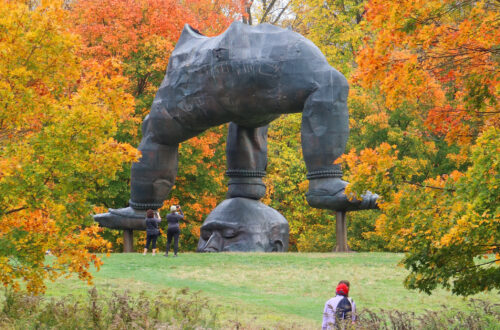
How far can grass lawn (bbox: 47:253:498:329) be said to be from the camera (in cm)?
930

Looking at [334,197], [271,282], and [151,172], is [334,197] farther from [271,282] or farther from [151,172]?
[151,172]

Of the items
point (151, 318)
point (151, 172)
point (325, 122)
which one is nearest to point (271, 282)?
point (151, 318)

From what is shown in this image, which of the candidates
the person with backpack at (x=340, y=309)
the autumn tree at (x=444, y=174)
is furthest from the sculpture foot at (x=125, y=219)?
the person with backpack at (x=340, y=309)

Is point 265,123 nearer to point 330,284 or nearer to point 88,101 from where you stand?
point 330,284

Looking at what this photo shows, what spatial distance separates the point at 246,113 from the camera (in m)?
15.2

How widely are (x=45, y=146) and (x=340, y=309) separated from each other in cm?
332

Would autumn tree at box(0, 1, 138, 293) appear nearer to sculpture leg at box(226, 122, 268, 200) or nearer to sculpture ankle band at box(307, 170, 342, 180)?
sculpture ankle band at box(307, 170, 342, 180)

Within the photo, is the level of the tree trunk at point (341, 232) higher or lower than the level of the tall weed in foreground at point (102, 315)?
higher

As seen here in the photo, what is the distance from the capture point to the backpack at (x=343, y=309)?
22.7 ft

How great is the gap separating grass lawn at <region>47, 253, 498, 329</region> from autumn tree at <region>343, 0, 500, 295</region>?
1662mm

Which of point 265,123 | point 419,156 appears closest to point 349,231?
point 419,156

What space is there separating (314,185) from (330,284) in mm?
4221

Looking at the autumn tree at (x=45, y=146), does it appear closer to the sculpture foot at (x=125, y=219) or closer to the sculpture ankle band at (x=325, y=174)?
the sculpture ankle band at (x=325, y=174)

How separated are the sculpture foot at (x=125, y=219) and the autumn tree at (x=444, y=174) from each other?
398 inches
